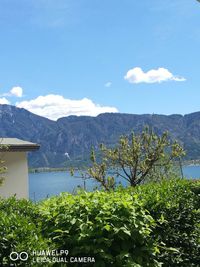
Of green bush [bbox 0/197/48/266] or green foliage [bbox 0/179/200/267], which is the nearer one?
green bush [bbox 0/197/48/266]

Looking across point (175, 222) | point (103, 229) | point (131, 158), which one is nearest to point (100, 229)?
point (103, 229)

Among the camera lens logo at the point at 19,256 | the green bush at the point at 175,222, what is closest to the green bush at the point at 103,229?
the green bush at the point at 175,222

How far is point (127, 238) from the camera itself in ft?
16.5

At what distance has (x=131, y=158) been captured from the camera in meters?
19.5

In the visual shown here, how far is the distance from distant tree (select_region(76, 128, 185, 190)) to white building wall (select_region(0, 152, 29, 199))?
10.1 ft

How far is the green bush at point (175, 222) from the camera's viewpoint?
6.12 metres

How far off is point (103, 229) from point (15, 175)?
1398cm

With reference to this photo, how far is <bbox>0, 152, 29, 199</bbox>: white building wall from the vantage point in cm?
1812

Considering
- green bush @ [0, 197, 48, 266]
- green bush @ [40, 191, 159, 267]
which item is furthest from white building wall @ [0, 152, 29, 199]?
green bush @ [0, 197, 48, 266]

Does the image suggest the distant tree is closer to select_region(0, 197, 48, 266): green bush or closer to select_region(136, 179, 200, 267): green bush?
select_region(136, 179, 200, 267): green bush

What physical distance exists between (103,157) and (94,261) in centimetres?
1604

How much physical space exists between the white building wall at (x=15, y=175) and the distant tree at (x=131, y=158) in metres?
3.07

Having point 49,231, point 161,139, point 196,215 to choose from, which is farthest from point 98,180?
point 49,231

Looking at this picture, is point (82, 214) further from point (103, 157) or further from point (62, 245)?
point (103, 157)
